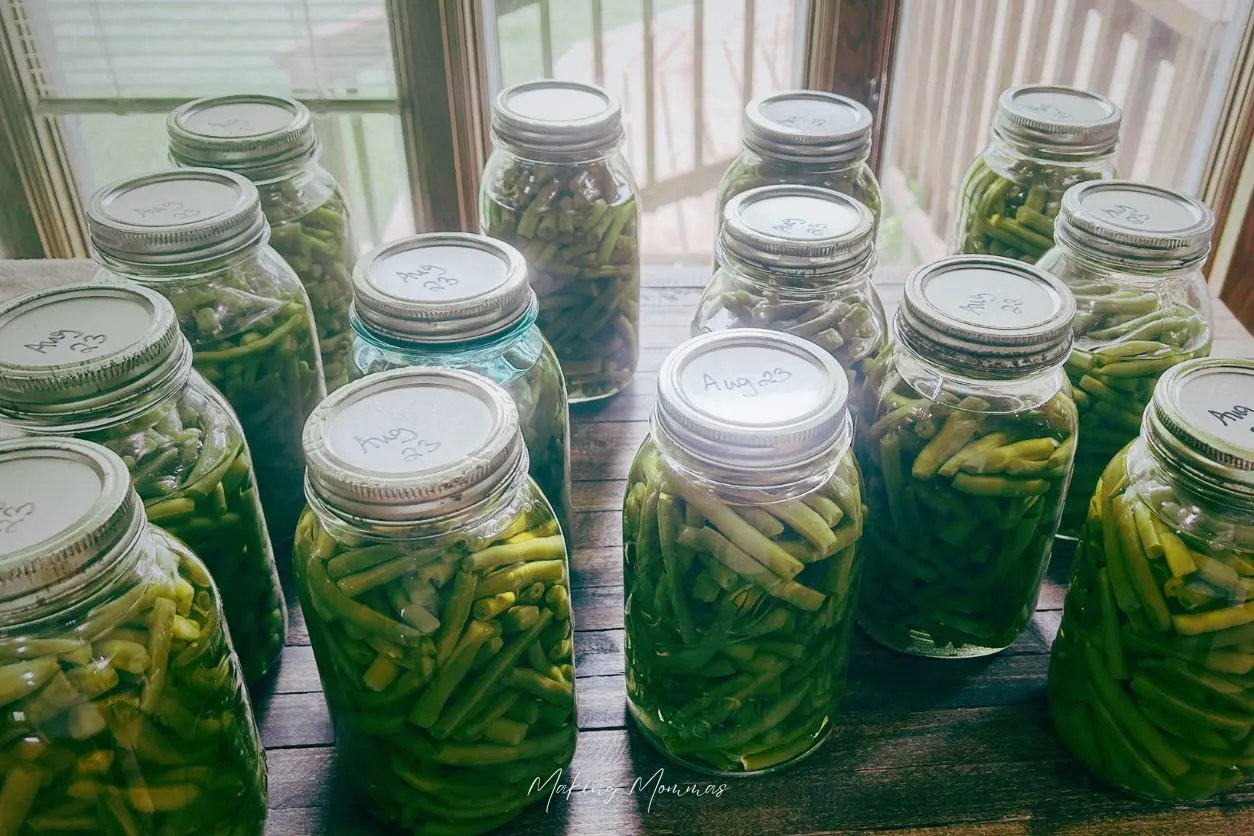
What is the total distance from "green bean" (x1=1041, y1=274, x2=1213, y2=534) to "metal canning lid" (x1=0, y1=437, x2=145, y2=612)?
2.49 feet

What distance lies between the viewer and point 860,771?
2.68 ft

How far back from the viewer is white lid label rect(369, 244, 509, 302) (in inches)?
32.4

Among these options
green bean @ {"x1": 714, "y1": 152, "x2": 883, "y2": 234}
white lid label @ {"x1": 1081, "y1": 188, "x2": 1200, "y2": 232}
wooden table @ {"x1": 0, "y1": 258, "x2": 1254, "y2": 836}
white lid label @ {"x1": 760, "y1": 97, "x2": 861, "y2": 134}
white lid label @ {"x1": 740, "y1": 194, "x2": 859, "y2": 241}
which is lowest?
wooden table @ {"x1": 0, "y1": 258, "x2": 1254, "y2": 836}

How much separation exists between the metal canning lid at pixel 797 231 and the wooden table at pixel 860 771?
33cm

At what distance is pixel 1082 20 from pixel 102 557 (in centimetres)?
147

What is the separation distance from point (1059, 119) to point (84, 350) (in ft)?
3.07

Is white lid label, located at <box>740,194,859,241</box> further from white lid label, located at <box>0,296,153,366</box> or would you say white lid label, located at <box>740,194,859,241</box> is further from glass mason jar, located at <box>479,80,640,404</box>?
white lid label, located at <box>0,296,153,366</box>

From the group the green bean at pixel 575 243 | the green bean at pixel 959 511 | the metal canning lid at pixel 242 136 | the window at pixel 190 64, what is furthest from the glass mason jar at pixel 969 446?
the window at pixel 190 64

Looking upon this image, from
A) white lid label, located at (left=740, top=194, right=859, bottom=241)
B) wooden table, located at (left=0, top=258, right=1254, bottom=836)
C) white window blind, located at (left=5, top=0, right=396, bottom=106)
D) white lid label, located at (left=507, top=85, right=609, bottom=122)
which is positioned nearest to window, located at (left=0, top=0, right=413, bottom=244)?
white window blind, located at (left=5, top=0, right=396, bottom=106)

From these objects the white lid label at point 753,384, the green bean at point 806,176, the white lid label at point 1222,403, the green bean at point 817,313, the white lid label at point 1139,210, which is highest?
the white lid label at point 1139,210

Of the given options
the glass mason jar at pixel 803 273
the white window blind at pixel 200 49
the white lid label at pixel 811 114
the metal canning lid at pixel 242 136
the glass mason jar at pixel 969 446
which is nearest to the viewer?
the glass mason jar at pixel 969 446

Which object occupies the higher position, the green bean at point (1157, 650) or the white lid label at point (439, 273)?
the white lid label at point (439, 273)

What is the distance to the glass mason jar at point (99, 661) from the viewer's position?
577 millimetres

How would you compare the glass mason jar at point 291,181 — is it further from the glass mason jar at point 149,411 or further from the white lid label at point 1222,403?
the white lid label at point 1222,403
